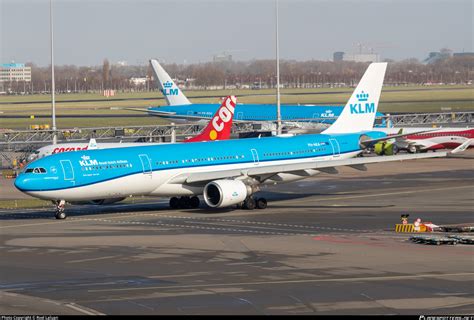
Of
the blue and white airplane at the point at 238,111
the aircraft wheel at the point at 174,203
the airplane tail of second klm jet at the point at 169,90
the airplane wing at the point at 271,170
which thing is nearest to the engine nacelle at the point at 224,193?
the airplane wing at the point at 271,170

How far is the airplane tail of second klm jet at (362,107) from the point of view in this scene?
2363 inches

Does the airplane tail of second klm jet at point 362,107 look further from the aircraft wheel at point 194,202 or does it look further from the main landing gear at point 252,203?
the aircraft wheel at point 194,202

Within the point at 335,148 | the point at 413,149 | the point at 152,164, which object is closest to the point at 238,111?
the point at 413,149

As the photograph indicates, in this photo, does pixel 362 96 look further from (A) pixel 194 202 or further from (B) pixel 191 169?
(B) pixel 191 169

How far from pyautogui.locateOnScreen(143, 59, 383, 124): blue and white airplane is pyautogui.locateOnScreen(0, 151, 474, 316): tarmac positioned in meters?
46.8

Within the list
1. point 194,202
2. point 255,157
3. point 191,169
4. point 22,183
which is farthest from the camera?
point 255,157

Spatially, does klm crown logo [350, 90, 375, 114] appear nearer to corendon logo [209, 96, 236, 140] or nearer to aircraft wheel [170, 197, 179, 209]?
corendon logo [209, 96, 236, 140]

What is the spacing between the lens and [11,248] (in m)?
40.2

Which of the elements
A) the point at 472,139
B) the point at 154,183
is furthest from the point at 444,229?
the point at 472,139

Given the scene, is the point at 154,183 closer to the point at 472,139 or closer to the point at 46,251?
the point at 46,251

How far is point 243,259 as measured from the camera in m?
36.2

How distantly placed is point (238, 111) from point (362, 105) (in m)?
51.8

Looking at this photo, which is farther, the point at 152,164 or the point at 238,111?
the point at 238,111

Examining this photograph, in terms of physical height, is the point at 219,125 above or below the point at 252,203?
above
